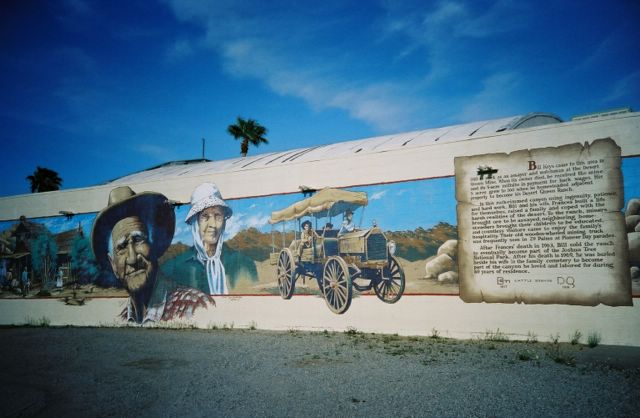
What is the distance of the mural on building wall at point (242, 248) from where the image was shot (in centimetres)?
1080

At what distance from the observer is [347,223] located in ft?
38.6

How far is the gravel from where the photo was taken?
5.56m

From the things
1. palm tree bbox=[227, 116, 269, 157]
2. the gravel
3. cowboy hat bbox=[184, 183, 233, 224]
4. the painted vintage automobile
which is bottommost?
the gravel

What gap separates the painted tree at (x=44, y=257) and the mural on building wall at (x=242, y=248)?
0.04 metres

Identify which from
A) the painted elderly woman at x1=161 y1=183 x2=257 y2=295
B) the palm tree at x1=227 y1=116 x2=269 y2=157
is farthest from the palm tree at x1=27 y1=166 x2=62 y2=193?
the painted elderly woman at x1=161 y1=183 x2=257 y2=295

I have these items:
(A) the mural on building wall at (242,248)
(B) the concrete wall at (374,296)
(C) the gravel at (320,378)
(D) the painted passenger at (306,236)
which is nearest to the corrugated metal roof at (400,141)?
(B) the concrete wall at (374,296)

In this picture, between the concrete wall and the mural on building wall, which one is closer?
the concrete wall

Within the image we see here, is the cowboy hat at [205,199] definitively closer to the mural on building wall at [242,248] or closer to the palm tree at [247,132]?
the mural on building wall at [242,248]

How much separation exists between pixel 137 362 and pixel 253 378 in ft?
9.18

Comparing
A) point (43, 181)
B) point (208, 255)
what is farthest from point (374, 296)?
point (43, 181)

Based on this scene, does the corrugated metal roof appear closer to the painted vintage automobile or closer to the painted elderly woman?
the painted elderly woman

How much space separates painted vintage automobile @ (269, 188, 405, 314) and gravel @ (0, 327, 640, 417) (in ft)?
4.26

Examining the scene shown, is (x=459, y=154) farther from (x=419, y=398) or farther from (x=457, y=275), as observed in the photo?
(x=419, y=398)

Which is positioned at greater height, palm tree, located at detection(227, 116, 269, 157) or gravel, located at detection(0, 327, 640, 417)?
palm tree, located at detection(227, 116, 269, 157)
